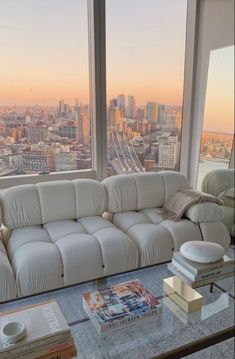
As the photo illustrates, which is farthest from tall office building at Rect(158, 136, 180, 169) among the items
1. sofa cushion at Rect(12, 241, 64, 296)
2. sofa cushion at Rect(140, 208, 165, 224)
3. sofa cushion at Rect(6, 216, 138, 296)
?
sofa cushion at Rect(12, 241, 64, 296)

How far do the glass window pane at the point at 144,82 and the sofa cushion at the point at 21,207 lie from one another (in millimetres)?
1070

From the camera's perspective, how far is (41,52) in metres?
2.75

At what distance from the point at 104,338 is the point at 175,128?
2.70 metres

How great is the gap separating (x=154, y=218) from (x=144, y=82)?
1.54 m

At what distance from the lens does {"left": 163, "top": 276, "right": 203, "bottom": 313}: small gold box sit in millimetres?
1498

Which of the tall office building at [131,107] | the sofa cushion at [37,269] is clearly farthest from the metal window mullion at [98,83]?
the sofa cushion at [37,269]

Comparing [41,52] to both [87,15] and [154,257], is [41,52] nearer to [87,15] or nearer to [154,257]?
[87,15]

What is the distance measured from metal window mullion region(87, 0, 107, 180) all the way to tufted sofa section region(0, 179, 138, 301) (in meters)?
0.58

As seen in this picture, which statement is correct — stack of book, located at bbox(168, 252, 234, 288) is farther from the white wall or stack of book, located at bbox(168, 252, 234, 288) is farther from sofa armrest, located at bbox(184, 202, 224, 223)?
the white wall

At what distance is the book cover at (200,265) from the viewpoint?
1.54 metres

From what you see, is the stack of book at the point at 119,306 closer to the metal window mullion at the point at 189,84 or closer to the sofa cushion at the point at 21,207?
the sofa cushion at the point at 21,207

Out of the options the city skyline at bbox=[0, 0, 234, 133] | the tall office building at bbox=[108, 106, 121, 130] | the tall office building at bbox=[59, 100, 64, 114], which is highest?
the city skyline at bbox=[0, 0, 234, 133]

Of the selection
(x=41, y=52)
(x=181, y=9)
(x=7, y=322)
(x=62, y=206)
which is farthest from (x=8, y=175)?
(x=181, y=9)

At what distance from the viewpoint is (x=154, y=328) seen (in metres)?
1.36
